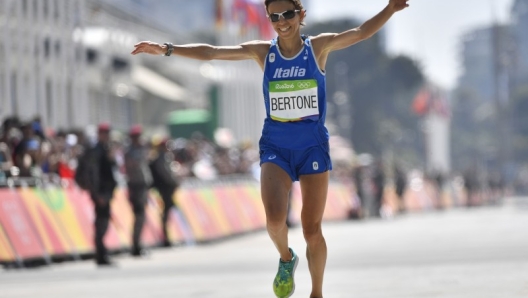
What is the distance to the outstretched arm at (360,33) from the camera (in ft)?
32.9

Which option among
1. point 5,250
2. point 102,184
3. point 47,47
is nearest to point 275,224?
point 5,250

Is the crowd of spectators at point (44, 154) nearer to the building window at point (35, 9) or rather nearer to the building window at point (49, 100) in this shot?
the building window at point (49, 100)

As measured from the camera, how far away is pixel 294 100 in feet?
33.4

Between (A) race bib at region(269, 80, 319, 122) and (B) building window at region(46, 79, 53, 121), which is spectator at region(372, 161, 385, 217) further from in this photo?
(A) race bib at region(269, 80, 319, 122)

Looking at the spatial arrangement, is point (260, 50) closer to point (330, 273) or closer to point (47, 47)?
point (330, 273)

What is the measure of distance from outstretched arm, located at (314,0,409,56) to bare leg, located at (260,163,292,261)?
0.95m

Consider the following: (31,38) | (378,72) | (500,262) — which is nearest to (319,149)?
(500,262)

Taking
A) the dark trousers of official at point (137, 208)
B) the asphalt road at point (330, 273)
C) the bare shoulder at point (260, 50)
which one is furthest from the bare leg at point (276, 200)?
the dark trousers of official at point (137, 208)

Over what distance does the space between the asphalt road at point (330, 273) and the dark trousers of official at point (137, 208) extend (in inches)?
15.6

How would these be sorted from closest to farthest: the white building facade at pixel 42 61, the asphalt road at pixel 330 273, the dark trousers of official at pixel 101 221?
the asphalt road at pixel 330 273 → the dark trousers of official at pixel 101 221 → the white building facade at pixel 42 61

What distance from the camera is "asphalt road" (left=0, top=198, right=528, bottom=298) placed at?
1265 cm

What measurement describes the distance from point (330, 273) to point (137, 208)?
21.0ft

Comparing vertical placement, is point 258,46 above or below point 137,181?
above

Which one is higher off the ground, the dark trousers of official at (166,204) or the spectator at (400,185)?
the dark trousers of official at (166,204)
